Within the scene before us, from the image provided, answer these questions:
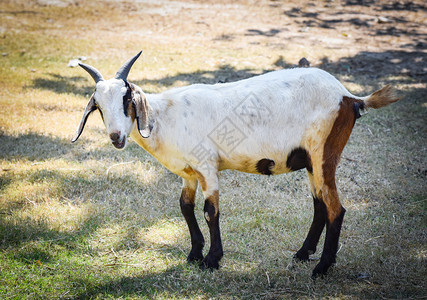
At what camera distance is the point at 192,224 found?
4.27 metres

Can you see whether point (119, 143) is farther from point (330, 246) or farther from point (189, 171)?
point (330, 246)

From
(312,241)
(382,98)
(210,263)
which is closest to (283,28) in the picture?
(382,98)

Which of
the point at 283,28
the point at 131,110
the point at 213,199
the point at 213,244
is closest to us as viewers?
the point at 131,110

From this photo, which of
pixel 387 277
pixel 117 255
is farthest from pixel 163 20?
pixel 387 277

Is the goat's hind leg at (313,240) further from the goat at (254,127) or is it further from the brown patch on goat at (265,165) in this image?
the brown patch on goat at (265,165)

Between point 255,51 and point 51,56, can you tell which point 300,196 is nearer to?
point 255,51

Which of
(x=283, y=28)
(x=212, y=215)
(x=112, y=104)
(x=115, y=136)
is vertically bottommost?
(x=212, y=215)

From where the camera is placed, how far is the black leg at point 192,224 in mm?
4234

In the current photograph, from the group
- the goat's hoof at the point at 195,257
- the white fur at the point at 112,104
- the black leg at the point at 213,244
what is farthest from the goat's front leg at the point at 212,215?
the white fur at the point at 112,104

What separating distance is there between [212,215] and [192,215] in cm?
31

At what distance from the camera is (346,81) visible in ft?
30.8

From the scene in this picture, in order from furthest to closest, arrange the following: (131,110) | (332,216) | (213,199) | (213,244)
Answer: (213,244) < (213,199) < (332,216) < (131,110)

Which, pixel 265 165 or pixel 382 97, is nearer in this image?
pixel 382 97

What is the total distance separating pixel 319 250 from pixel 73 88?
271 inches
